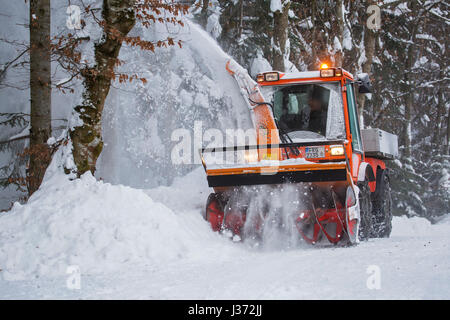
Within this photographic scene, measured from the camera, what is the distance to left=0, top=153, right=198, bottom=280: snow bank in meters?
5.65

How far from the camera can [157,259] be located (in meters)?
6.09

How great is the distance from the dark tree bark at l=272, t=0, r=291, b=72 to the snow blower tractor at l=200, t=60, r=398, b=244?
533 centimetres

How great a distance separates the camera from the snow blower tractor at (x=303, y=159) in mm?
7520

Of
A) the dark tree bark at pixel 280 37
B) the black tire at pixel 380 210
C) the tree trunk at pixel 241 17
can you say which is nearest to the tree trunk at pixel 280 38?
the dark tree bark at pixel 280 37

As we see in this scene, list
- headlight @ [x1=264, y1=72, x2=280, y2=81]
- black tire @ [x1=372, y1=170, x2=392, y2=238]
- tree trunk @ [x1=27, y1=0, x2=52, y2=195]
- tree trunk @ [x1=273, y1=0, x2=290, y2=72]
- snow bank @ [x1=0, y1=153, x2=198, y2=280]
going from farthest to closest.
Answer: tree trunk @ [x1=273, y1=0, x2=290, y2=72] → black tire @ [x1=372, y1=170, x2=392, y2=238] → tree trunk @ [x1=27, y1=0, x2=52, y2=195] → headlight @ [x1=264, y1=72, x2=280, y2=81] → snow bank @ [x1=0, y1=153, x2=198, y2=280]

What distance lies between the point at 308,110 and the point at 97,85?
3172 mm

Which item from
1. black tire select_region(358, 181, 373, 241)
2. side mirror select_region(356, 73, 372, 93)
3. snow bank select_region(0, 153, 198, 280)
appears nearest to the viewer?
snow bank select_region(0, 153, 198, 280)

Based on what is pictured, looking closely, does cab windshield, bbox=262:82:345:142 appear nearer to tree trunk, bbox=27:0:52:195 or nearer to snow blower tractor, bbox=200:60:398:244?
snow blower tractor, bbox=200:60:398:244

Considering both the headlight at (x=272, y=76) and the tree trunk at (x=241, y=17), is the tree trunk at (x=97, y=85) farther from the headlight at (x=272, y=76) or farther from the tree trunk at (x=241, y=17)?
the tree trunk at (x=241, y=17)

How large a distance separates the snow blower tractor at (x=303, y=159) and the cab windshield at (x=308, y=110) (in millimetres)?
15

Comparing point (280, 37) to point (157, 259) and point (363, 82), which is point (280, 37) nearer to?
point (363, 82)

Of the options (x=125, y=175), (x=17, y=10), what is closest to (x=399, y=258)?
(x=125, y=175)

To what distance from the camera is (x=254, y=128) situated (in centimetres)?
861

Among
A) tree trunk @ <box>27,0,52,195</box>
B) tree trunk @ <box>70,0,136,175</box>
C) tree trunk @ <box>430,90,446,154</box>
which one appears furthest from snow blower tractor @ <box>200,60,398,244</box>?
tree trunk @ <box>430,90,446,154</box>
